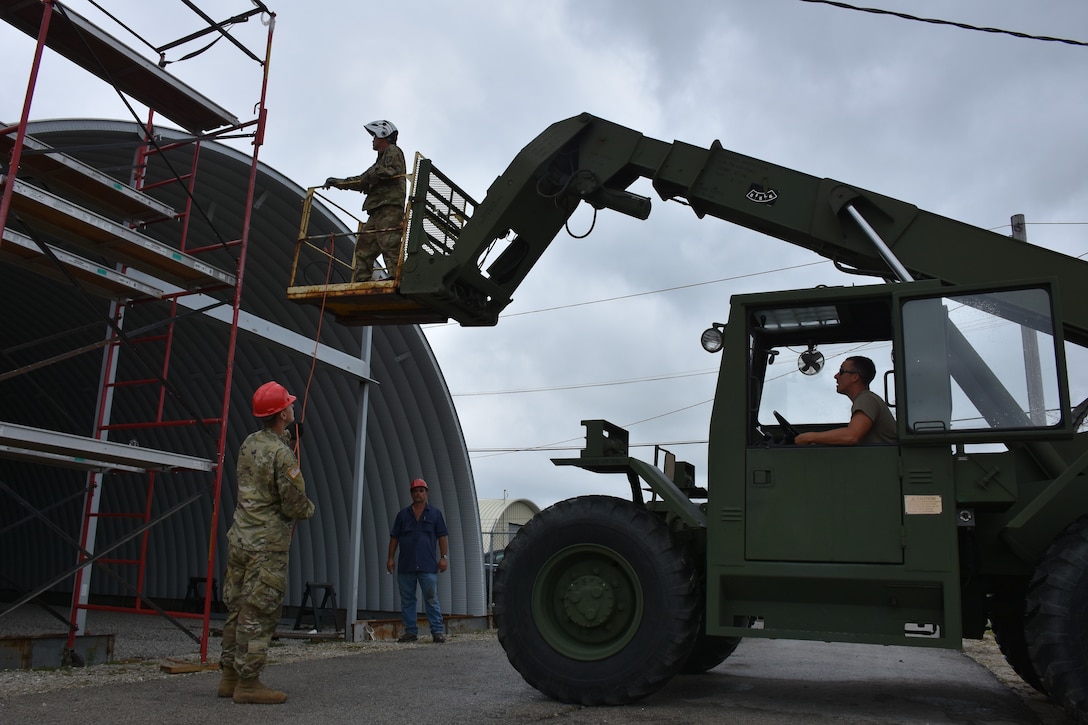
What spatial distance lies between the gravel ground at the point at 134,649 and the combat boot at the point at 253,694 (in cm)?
132

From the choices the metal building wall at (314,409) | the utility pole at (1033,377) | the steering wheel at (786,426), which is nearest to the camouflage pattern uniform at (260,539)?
Answer: the steering wheel at (786,426)

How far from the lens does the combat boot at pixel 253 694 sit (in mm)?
4926

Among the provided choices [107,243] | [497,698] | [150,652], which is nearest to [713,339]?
[497,698]

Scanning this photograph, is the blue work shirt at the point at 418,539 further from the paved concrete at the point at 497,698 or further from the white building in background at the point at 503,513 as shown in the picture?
the white building in background at the point at 503,513

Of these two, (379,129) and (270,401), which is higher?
(379,129)

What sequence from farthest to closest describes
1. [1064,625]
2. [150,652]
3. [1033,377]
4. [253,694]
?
[150,652] → [253,694] → [1033,377] → [1064,625]

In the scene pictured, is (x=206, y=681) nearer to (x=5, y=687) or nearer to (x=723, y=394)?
(x=5, y=687)

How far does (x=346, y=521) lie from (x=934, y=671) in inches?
351

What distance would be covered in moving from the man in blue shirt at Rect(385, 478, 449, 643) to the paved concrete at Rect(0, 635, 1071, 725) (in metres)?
1.72

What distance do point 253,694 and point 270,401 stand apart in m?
1.71

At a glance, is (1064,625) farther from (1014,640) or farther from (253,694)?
(253,694)

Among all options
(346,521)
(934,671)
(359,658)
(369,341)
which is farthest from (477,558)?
(934,671)

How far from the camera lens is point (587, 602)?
16.9 feet

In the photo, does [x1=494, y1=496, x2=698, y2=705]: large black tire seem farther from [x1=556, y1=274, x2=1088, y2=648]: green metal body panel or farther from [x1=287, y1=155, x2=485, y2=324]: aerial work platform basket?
[x1=287, y1=155, x2=485, y2=324]: aerial work platform basket
